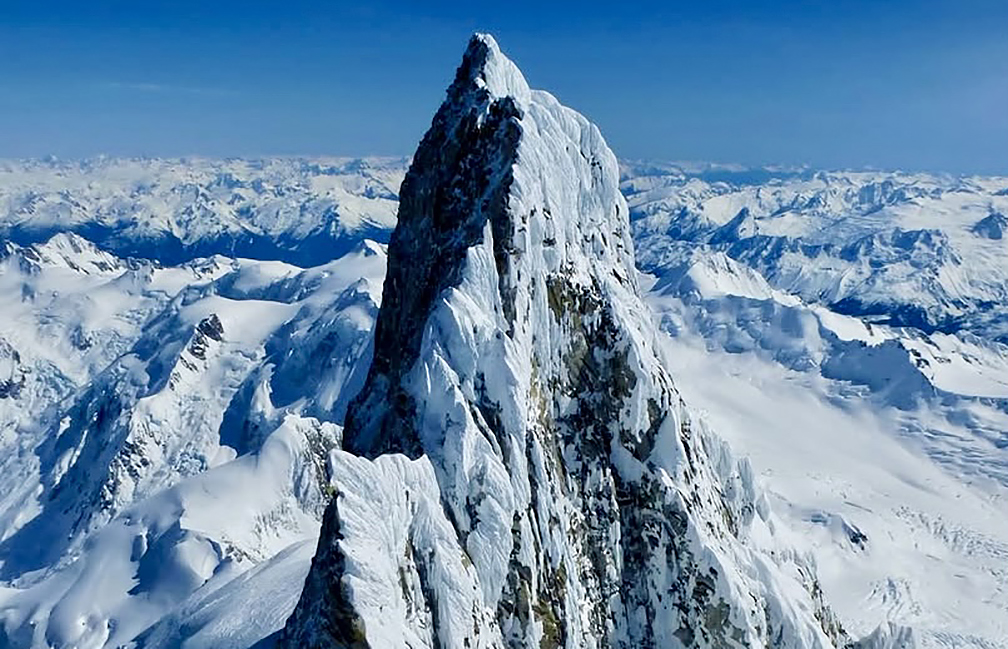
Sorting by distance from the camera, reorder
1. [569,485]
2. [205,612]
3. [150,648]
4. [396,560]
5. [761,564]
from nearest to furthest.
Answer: [396,560]
[569,485]
[761,564]
[205,612]
[150,648]

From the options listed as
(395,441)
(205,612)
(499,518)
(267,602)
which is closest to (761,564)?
(499,518)

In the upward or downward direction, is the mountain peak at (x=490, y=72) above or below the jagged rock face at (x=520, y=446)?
above

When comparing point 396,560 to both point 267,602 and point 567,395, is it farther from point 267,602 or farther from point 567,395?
point 267,602

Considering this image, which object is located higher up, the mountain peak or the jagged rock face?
the mountain peak

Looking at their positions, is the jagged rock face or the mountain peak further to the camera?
the mountain peak

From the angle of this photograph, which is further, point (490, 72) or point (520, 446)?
point (490, 72)

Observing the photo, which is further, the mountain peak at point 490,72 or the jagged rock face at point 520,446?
the mountain peak at point 490,72

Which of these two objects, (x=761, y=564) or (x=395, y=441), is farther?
(x=761, y=564)

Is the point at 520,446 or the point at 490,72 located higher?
the point at 490,72
